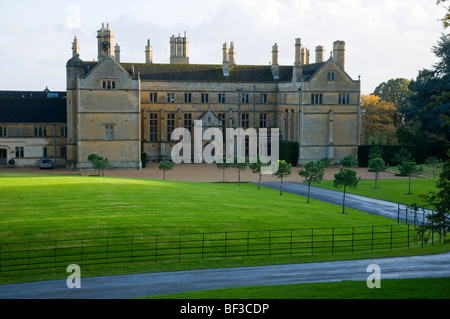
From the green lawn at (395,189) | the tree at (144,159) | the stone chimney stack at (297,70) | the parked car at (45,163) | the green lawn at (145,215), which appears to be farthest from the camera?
the stone chimney stack at (297,70)

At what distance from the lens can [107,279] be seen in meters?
27.6

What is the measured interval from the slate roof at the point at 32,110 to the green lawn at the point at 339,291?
57.5 meters

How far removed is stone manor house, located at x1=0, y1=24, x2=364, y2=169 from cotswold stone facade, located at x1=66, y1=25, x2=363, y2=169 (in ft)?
0.38

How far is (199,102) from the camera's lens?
8412 centimetres

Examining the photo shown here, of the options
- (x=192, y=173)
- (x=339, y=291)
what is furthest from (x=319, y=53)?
(x=339, y=291)

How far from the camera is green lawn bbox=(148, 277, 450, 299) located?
23.5m

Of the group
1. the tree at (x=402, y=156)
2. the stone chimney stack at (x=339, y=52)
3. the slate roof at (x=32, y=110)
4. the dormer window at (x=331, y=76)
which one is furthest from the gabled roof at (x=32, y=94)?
the tree at (x=402, y=156)

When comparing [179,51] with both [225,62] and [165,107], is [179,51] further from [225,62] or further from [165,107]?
[165,107]

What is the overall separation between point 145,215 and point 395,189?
29139 mm

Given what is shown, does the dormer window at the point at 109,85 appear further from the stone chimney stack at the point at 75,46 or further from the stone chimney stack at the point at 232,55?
the stone chimney stack at the point at 232,55

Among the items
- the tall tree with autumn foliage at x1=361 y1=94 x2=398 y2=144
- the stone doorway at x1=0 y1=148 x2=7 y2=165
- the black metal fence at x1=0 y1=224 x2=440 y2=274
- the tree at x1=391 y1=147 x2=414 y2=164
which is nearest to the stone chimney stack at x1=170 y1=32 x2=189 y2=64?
the stone doorway at x1=0 y1=148 x2=7 y2=165

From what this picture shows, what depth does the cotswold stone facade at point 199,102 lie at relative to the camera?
73.8 metres

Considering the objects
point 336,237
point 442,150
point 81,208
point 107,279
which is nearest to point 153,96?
point 442,150

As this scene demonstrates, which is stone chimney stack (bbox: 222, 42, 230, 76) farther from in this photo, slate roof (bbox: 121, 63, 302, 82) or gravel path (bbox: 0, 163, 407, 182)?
gravel path (bbox: 0, 163, 407, 182)
